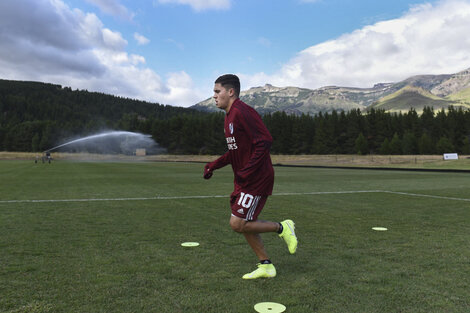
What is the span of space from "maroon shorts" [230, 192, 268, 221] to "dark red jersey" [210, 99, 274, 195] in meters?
0.07

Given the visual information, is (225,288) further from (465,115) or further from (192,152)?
(192,152)

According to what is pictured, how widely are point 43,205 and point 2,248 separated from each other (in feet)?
17.3

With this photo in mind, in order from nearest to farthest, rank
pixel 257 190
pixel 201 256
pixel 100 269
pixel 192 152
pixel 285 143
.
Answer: pixel 257 190 → pixel 100 269 → pixel 201 256 → pixel 285 143 → pixel 192 152

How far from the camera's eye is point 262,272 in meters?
4.30

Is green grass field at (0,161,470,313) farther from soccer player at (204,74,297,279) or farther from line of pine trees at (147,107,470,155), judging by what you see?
line of pine trees at (147,107,470,155)

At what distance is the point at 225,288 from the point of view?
3938mm

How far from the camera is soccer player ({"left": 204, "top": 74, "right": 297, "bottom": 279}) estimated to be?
4.17 m

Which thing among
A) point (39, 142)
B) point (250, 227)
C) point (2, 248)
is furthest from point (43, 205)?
point (39, 142)

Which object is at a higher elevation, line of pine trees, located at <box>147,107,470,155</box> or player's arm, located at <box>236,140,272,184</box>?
line of pine trees, located at <box>147,107,470,155</box>

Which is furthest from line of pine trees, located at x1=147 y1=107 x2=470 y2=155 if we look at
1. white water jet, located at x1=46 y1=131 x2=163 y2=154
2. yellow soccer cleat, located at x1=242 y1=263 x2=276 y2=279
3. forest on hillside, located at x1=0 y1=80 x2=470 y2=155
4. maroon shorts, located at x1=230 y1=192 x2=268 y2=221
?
maroon shorts, located at x1=230 y1=192 x2=268 y2=221

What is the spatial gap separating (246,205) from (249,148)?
2.20 feet

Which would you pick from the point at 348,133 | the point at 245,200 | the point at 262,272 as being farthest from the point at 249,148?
the point at 348,133

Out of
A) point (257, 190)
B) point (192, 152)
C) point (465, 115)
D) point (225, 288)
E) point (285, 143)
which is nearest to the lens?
point (225, 288)

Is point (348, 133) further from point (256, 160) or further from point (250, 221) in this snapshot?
point (256, 160)
